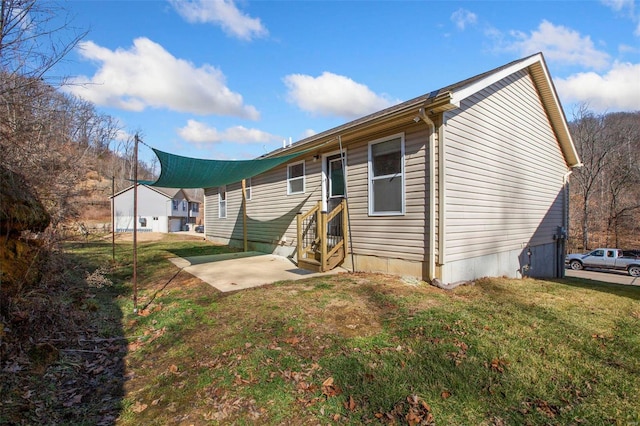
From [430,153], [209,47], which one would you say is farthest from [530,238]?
[209,47]

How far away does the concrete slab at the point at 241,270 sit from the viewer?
6.03 meters

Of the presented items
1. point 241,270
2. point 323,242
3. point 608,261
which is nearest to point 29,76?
point 241,270

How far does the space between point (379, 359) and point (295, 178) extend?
21.4 ft

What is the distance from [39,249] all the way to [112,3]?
521cm

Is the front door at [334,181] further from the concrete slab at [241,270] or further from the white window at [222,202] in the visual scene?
the white window at [222,202]

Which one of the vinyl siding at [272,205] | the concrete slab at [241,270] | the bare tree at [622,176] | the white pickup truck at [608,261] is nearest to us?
the concrete slab at [241,270]

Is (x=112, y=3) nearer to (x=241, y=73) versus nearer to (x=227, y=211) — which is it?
(x=241, y=73)

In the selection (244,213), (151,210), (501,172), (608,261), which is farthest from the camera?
(151,210)

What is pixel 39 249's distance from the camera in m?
4.62

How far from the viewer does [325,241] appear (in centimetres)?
671

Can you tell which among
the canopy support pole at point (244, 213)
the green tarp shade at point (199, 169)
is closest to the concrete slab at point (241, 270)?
the canopy support pole at point (244, 213)

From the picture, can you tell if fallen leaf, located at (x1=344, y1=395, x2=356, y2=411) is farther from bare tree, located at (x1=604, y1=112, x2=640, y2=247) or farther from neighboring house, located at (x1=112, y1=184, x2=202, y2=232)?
neighboring house, located at (x1=112, y1=184, x2=202, y2=232)

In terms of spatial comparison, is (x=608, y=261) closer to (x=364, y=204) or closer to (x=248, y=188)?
(x=364, y=204)

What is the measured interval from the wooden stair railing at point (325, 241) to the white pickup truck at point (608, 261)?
1854 centimetres
